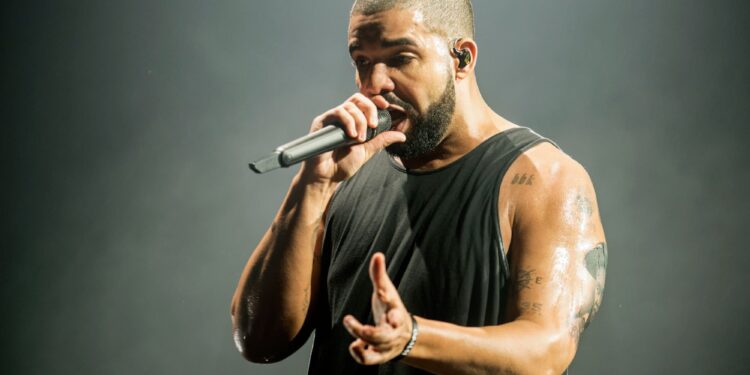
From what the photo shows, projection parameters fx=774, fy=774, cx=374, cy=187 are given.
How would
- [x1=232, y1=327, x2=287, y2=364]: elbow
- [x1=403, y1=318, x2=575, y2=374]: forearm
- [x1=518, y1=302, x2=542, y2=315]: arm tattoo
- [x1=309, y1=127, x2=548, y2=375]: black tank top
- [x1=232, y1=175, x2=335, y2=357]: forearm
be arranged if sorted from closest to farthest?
[x1=403, y1=318, x2=575, y2=374]: forearm → [x1=518, y1=302, x2=542, y2=315]: arm tattoo → [x1=309, y1=127, x2=548, y2=375]: black tank top → [x1=232, y1=175, x2=335, y2=357]: forearm → [x1=232, y1=327, x2=287, y2=364]: elbow

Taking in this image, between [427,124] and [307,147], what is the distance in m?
0.33

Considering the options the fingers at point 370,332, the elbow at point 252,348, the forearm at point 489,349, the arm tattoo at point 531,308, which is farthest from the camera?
the elbow at point 252,348

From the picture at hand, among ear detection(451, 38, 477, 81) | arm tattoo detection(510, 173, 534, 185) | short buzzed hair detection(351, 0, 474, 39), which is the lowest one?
arm tattoo detection(510, 173, 534, 185)

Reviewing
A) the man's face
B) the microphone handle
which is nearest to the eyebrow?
the man's face

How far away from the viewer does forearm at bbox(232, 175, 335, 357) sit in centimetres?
145

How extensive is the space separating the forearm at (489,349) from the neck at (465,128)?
1.27 feet

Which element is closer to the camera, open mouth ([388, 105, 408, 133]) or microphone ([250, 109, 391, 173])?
microphone ([250, 109, 391, 173])

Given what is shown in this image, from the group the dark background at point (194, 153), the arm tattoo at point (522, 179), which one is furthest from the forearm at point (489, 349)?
the dark background at point (194, 153)

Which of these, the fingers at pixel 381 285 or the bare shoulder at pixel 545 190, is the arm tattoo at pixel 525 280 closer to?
the bare shoulder at pixel 545 190

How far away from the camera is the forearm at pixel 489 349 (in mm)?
1116

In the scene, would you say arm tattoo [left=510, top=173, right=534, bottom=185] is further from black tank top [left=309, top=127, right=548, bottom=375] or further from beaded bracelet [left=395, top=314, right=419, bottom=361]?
beaded bracelet [left=395, top=314, right=419, bottom=361]

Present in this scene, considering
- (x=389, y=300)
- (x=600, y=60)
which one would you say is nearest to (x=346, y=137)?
(x=389, y=300)

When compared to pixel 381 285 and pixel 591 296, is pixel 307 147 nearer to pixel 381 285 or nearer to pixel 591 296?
pixel 381 285

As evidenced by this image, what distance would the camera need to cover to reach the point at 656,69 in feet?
6.69
